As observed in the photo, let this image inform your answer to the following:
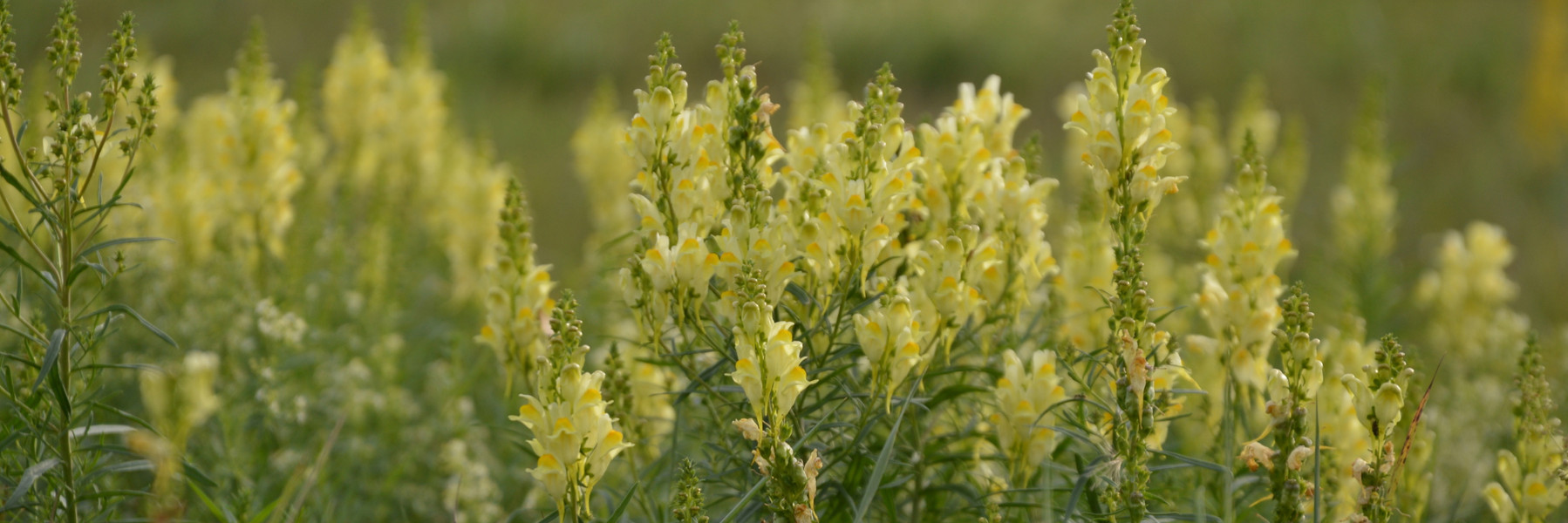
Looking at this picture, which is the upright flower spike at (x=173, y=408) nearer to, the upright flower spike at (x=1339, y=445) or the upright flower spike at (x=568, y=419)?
the upright flower spike at (x=568, y=419)

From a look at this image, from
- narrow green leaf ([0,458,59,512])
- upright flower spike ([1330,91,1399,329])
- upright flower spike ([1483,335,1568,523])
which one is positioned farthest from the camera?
upright flower spike ([1330,91,1399,329])

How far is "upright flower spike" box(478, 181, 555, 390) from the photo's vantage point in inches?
107

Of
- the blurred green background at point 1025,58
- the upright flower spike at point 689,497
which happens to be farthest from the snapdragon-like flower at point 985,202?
the blurred green background at point 1025,58

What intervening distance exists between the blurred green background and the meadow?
207 centimetres

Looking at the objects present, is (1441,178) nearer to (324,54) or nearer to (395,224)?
(395,224)

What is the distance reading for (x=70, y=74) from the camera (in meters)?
2.27

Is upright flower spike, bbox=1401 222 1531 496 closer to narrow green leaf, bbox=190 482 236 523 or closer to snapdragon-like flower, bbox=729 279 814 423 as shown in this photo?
snapdragon-like flower, bbox=729 279 814 423

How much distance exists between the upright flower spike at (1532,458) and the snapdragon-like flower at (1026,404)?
41.8 inches

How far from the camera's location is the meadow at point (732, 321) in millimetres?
2260

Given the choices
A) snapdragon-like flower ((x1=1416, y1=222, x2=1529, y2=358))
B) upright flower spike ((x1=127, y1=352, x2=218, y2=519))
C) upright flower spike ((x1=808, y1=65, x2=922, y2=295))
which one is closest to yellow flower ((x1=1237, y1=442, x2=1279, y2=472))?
upright flower spike ((x1=808, y1=65, x2=922, y2=295))

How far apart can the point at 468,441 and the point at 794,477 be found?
8.86 ft

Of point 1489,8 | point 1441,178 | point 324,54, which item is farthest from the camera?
point 1489,8

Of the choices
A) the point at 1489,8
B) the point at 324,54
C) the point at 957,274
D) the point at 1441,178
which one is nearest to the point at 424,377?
the point at 957,274

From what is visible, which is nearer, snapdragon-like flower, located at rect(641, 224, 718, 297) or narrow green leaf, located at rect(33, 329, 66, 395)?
narrow green leaf, located at rect(33, 329, 66, 395)
